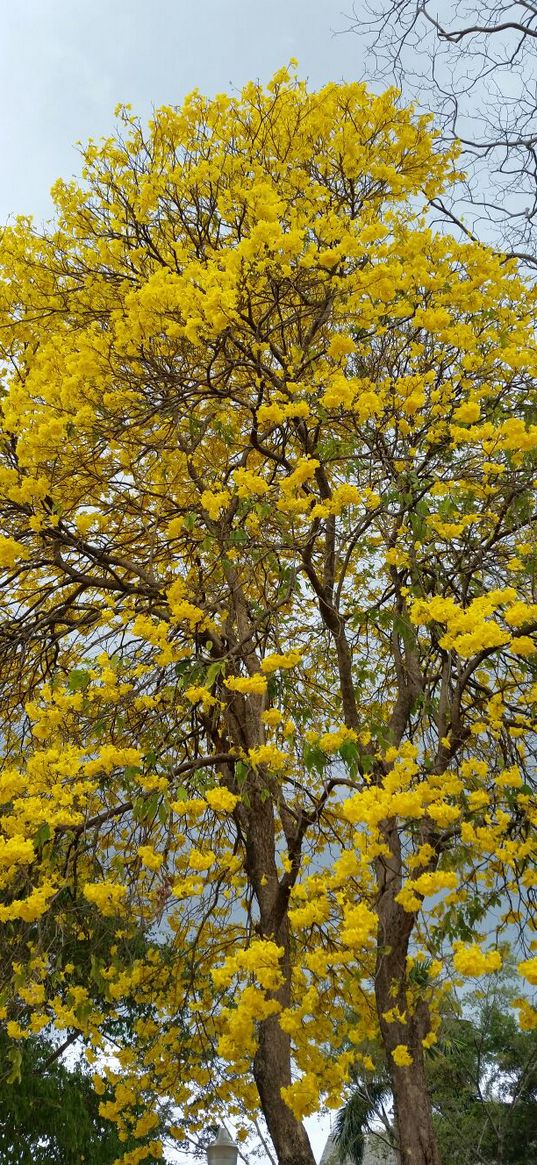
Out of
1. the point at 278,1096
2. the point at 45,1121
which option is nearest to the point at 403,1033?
the point at 278,1096

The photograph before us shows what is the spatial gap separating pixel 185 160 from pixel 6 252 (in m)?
1.45

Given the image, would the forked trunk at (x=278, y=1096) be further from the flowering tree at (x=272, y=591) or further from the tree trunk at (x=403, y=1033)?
the tree trunk at (x=403, y=1033)

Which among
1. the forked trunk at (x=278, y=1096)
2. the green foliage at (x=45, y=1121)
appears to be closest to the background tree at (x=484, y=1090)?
the green foliage at (x=45, y=1121)

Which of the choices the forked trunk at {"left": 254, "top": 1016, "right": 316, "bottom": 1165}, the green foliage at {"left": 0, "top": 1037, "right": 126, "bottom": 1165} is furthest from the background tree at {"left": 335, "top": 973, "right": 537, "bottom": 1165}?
the forked trunk at {"left": 254, "top": 1016, "right": 316, "bottom": 1165}

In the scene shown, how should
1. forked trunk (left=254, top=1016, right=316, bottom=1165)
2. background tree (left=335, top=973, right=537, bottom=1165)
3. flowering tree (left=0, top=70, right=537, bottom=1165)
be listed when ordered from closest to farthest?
flowering tree (left=0, top=70, right=537, bottom=1165)
forked trunk (left=254, top=1016, right=316, bottom=1165)
background tree (left=335, top=973, right=537, bottom=1165)

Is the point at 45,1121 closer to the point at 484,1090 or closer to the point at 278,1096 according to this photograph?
the point at 278,1096

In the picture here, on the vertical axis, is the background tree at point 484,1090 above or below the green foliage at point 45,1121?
above

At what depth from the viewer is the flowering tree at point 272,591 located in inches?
165

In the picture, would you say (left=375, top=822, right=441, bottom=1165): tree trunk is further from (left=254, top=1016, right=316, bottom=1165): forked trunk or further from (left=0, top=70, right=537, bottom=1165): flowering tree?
(left=254, top=1016, right=316, bottom=1165): forked trunk

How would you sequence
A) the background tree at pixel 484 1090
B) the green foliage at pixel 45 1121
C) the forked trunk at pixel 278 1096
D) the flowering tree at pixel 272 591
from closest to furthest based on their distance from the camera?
the flowering tree at pixel 272 591
the forked trunk at pixel 278 1096
the green foliage at pixel 45 1121
the background tree at pixel 484 1090

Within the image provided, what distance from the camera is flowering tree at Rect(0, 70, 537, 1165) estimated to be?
165 inches

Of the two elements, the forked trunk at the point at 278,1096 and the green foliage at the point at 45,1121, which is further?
the green foliage at the point at 45,1121

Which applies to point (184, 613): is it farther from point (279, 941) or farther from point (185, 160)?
point (185, 160)

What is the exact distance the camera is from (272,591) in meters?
7.44
